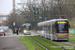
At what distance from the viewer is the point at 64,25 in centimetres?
2584

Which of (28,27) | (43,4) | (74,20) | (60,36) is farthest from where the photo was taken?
(74,20)

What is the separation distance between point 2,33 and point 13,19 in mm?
38200

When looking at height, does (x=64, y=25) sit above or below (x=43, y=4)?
below

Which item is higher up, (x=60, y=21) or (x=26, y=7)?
(x=26, y=7)

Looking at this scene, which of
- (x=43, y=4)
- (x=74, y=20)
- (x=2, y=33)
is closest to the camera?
(x=2, y=33)

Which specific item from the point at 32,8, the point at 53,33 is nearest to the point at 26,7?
the point at 32,8

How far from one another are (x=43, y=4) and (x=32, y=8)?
394 centimetres

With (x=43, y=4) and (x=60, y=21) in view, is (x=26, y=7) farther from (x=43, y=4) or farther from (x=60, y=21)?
(x=60, y=21)

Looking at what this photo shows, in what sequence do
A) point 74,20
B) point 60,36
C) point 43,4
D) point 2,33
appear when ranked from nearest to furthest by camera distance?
1. point 60,36
2. point 2,33
3. point 43,4
4. point 74,20

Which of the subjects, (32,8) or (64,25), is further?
(32,8)

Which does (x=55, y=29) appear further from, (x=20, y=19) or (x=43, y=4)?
(x=20, y=19)

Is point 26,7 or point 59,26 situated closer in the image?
point 59,26

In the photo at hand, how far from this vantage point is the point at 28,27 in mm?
54406

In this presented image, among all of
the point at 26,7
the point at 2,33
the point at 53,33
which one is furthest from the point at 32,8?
the point at 53,33
